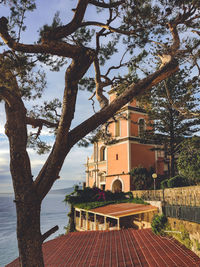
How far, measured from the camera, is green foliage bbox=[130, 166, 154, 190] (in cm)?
2002

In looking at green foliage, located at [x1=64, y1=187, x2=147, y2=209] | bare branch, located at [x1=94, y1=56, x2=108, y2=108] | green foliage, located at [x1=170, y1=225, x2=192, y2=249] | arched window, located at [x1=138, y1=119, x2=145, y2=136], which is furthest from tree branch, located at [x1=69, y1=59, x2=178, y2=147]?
arched window, located at [x1=138, y1=119, x2=145, y2=136]

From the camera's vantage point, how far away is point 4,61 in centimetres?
425

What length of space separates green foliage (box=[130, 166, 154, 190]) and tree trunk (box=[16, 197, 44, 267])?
17.5 meters

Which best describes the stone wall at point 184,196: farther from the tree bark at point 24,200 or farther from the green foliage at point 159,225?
the tree bark at point 24,200

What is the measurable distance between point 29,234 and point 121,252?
576 cm

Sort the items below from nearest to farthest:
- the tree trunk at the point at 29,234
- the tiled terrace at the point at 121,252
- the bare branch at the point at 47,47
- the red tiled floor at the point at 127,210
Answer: the bare branch at the point at 47,47 → the tree trunk at the point at 29,234 → the tiled terrace at the point at 121,252 → the red tiled floor at the point at 127,210

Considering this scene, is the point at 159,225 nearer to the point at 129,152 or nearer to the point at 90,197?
the point at 90,197

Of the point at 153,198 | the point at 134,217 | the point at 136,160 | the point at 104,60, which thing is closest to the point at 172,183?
the point at 153,198

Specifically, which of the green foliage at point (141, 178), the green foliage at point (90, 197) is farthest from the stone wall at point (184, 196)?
the green foliage at point (141, 178)

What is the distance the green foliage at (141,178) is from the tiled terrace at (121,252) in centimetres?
931

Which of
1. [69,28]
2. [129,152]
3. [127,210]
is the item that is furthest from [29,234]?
[129,152]

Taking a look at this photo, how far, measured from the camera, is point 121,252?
8039 mm

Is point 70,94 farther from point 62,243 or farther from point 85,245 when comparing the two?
point 62,243

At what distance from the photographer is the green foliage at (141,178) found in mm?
20016
